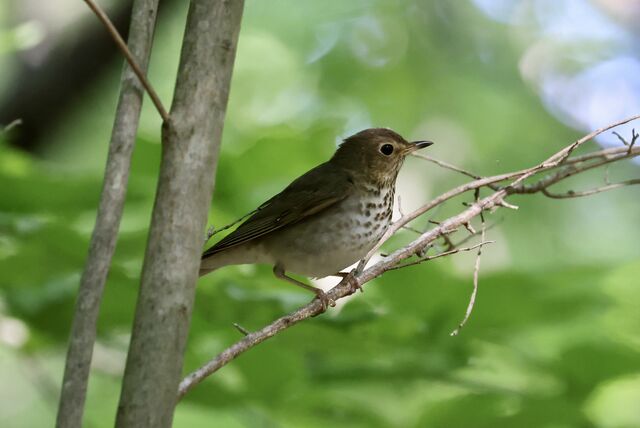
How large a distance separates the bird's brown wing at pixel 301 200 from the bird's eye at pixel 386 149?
30 centimetres

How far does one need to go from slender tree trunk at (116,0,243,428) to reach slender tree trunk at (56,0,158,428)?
0.32ft

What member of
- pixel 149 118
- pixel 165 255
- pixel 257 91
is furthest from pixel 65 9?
pixel 165 255

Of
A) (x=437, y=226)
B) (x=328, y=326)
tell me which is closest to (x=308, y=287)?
(x=328, y=326)

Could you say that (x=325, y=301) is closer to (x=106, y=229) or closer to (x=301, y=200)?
(x=106, y=229)

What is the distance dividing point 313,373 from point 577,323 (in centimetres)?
126

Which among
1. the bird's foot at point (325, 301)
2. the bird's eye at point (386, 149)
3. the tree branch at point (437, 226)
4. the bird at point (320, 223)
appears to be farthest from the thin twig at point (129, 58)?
the bird's eye at point (386, 149)

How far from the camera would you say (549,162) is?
2881 mm

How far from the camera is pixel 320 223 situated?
14.2ft

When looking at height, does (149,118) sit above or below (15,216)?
above

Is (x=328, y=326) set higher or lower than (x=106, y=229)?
higher

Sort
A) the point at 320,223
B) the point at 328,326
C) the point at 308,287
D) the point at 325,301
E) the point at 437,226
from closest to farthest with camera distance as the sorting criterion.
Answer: the point at 437,226 < the point at 325,301 < the point at 328,326 < the point at 308,287 < the point at 320,223

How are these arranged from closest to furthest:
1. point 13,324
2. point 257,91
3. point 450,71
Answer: point 13,324
point 257,91
point 450,71

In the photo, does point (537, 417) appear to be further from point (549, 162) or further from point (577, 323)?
point (549, 162)

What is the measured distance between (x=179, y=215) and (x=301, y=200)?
2.59 meters
